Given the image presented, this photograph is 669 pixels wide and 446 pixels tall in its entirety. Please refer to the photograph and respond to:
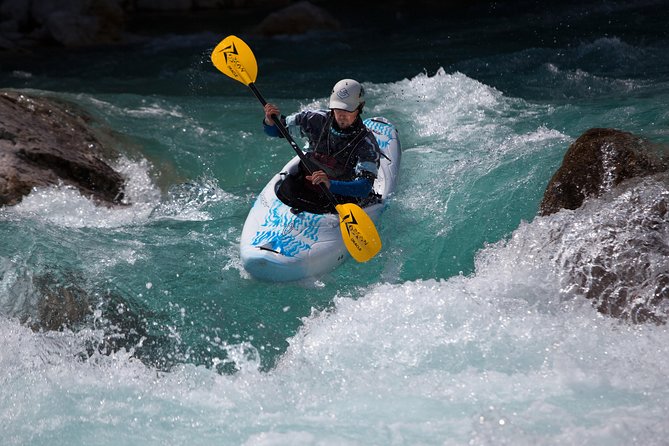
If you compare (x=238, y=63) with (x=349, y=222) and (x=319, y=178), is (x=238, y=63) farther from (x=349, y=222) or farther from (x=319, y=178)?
(x=349, y=222)

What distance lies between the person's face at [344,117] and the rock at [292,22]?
22.7 ft

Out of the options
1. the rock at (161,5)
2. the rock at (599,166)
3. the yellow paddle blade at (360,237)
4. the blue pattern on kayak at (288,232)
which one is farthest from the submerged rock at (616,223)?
the rock at (161,5)

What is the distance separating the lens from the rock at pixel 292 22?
37.5ft

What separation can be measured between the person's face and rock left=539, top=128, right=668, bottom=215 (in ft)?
3.85

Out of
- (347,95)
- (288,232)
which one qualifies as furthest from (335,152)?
(288,232)

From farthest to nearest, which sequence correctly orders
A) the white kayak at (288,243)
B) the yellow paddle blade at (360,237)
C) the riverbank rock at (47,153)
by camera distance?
the riverbank rock at (47,153)
the white kayak at (288,243)
the yellow paddle blade at (360,237)

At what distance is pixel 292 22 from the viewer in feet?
37.6

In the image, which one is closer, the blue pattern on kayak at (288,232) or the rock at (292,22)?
the blue pattern on kayak at (288,232)

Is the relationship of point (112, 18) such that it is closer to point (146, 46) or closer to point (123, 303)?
point (146, 46)

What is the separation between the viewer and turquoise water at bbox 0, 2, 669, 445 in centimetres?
347

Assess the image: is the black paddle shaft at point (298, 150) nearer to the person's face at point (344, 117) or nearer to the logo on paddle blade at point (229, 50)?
the person's face at point (344, 117)

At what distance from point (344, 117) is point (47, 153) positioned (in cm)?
226

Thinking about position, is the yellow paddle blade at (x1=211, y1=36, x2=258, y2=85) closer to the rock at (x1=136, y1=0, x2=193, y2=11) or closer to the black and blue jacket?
the black and blue jacket

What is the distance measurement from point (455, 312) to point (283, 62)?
655 centimetres
